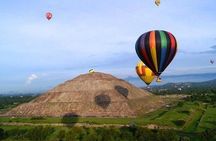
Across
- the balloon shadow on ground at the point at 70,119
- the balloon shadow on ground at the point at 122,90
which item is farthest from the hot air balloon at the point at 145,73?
the balloon shadow on ground at the point at 122,90

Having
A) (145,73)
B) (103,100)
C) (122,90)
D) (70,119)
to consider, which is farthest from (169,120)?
(122,90)

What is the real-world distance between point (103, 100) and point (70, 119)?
17564mm

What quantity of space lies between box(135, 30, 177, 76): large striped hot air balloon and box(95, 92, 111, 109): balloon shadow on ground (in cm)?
6511

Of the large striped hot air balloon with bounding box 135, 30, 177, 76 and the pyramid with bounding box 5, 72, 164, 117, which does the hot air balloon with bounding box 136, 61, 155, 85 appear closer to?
the pyramid with bounding box 5, 72, 164, 117

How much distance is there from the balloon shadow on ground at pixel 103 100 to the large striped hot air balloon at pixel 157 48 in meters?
65.1

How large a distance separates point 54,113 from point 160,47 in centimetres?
7113

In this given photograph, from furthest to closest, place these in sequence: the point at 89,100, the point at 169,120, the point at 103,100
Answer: the point at 103,100 < the point at 89,100 < the point at 169,120

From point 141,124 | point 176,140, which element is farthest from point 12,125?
point 176,140

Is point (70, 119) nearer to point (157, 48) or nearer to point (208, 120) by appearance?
point (208, 120)

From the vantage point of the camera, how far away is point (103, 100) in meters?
129

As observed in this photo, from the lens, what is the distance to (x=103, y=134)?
82188 mm

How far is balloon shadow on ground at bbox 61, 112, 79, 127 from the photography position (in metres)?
105

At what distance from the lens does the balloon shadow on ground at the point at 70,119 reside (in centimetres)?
10519

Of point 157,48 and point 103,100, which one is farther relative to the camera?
point 103,100
